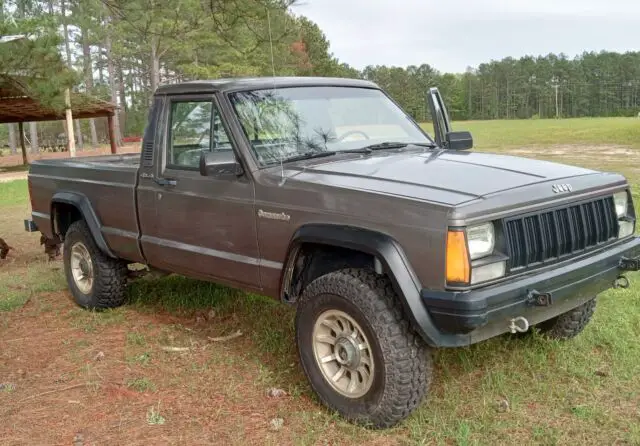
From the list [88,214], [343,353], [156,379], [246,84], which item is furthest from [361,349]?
[88,214]

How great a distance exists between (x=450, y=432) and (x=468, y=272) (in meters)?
0.91

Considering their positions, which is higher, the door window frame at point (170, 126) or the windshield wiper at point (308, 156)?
the door window frame at point (170, 126)

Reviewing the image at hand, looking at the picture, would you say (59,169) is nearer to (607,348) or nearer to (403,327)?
(403,327)

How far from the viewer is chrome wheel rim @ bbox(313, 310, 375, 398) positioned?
11.4 feet

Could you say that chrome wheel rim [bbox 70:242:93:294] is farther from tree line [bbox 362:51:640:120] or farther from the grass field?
tree line [bbox 362:51:640:120]

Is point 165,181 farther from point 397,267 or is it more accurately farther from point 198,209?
point 397,267

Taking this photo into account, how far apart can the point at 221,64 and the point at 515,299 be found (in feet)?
106

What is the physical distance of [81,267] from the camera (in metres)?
6.00

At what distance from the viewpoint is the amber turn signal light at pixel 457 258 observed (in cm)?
301

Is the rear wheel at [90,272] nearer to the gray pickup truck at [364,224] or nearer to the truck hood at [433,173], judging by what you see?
the gray pickup truck at [364,224]

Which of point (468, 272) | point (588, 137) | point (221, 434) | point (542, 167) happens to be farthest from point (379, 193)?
point (588, 137)

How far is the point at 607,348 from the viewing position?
14.3 ft

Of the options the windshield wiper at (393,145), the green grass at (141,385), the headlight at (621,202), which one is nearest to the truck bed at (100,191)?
the green grass at (141,385)

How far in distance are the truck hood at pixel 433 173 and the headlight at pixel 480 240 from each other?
15 cm
